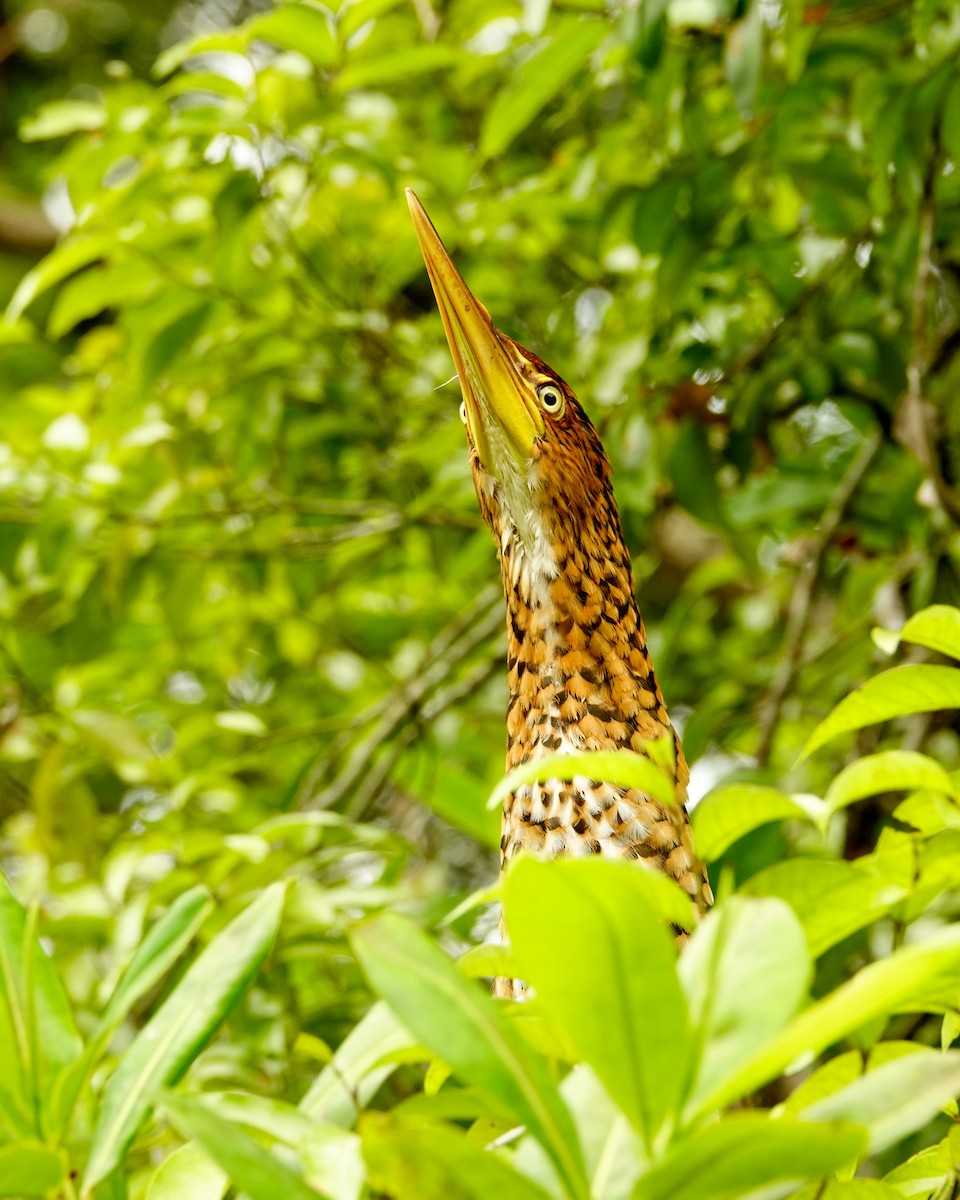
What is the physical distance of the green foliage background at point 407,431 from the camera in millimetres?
2188

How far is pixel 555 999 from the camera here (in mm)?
679

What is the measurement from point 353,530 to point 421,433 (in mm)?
270

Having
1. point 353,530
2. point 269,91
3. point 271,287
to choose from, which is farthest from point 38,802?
point 269,91

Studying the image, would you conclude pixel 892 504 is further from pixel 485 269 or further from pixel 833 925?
pixel 833 925

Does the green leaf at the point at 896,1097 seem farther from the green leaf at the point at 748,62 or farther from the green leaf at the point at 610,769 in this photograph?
the green leaf at the point at 748,62

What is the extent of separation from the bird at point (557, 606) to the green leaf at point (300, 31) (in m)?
0.62

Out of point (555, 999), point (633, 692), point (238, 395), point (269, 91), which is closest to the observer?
point (555, 999)

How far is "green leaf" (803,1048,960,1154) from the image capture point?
629mm

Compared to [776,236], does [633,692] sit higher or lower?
lower

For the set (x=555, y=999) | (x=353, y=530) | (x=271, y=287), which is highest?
(x=271, y=287)

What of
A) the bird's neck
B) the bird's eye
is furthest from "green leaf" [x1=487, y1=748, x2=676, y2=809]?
the bird's eye

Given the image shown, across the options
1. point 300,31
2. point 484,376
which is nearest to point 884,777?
point 484,376

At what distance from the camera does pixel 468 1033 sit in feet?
2.28

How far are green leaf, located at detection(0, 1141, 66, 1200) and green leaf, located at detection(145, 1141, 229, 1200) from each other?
0.08 m
